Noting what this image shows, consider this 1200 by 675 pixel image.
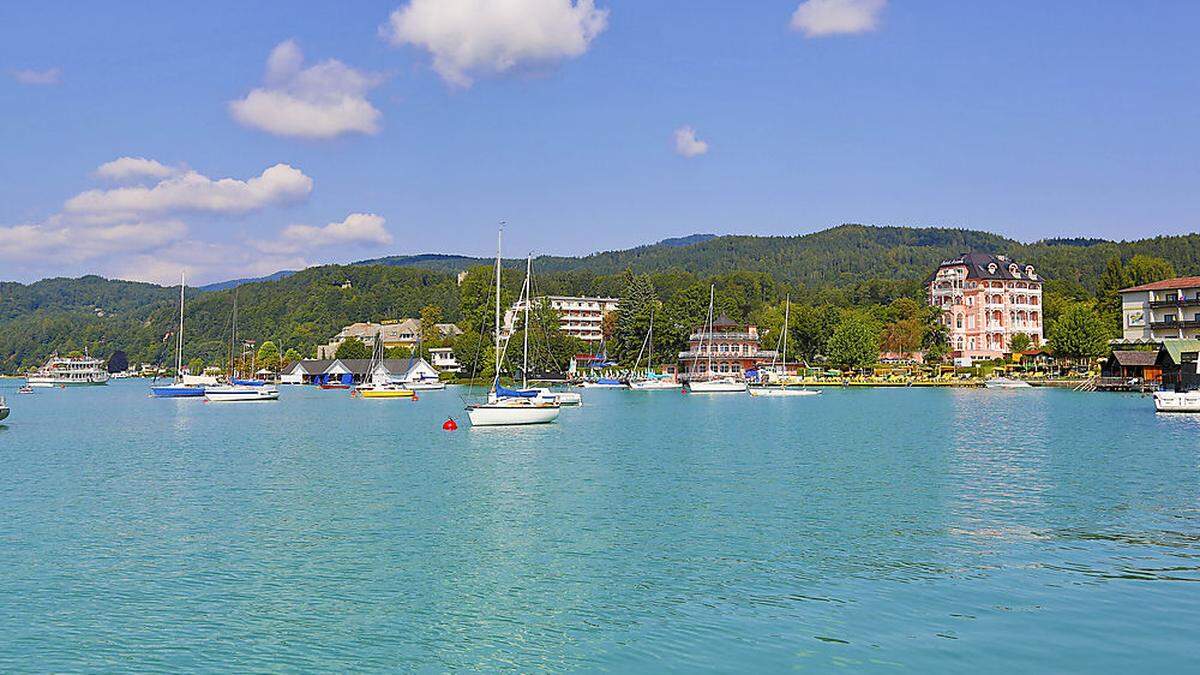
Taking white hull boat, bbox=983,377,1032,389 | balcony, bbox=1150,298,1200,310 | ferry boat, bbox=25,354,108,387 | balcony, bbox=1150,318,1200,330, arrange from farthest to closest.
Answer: ferry boat, bbox=25,354,108,387 → white hull boat, bbox=983,377,1032,389 → balcony, bbox=1150,298,1200,310 → balcony, bbox=1150,318,1200,330

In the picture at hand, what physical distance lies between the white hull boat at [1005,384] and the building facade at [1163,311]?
12718mm

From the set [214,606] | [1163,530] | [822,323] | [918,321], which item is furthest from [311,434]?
[918,321]

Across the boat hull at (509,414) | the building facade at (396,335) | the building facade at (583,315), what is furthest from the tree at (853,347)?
the building facade at (396,335)

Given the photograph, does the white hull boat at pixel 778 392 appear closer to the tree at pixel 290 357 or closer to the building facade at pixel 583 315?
the building facade at pixel 583 315

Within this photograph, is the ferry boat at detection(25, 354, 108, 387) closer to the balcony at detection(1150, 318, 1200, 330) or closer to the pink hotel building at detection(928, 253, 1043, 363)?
the pink hotel building at detection(928, 253, 1043, 363)

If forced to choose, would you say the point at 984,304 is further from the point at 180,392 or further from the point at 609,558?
the point at 609,558

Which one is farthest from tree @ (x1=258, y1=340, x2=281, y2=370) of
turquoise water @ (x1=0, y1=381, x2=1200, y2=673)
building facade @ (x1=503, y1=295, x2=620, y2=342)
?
turquoise water @ (x1=0, y1=381, x2=1200, y2=673)

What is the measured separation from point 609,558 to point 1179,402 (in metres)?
50.0

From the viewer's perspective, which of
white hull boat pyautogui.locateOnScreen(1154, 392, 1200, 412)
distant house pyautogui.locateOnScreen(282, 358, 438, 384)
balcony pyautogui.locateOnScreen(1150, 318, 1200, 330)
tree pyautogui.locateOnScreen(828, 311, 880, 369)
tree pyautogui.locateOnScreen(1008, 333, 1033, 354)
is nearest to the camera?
white hull boat pyautogui.locateOnScreen(1154, 392, 1200, 412)

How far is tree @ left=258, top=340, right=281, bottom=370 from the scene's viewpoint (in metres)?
170

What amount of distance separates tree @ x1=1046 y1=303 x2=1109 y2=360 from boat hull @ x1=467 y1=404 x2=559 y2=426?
7427 cm

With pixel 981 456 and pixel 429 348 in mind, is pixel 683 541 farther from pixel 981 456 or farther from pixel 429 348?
pixel 429 348

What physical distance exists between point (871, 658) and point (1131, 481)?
19.0m

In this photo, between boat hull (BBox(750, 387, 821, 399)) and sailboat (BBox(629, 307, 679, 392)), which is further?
sailboat (BBox(629, 307, 679, 392))
